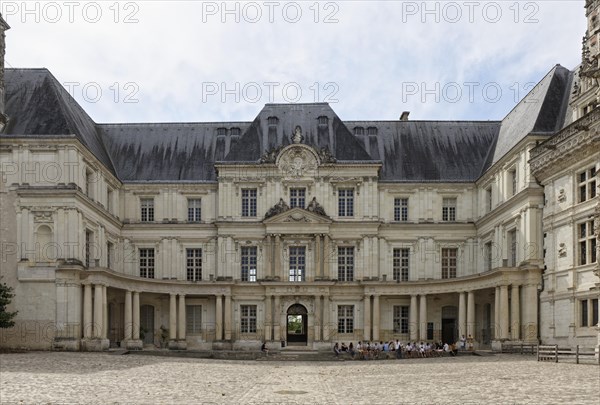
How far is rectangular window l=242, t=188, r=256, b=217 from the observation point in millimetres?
49500

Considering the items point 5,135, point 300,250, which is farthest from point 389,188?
point 5,135

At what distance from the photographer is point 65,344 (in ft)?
123

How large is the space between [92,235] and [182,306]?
807 cm

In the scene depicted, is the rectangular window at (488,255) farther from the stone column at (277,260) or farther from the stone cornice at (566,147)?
the stone column at (277,260)

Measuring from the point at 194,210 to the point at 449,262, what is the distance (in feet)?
58.5

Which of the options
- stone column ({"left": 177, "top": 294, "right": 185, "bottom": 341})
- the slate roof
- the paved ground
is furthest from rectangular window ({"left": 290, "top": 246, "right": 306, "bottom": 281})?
the paved ground

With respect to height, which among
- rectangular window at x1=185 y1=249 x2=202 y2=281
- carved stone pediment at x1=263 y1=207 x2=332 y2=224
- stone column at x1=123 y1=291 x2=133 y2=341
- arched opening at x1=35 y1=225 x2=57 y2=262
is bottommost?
stone column at x1=123 y1=291 x2=133 y2=341

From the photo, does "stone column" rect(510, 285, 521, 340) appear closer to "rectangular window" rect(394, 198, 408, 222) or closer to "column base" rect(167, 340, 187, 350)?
"rectangular window" rect(394, 198, 408, 222)

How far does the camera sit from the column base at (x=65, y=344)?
123ft

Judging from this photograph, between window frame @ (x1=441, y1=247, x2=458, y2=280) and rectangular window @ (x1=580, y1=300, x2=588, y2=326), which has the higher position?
window frame @ (x1=441, y1=247, x2=458, y2=280)

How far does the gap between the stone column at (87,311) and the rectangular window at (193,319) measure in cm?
1120

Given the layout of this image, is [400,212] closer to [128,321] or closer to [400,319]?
[400,319]

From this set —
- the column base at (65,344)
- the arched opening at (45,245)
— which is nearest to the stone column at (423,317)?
the column base at (65,344)

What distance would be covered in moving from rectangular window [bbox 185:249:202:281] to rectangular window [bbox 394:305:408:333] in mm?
13559
